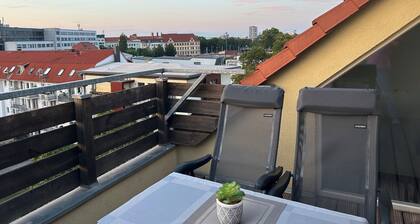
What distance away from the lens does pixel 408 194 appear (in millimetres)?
3023

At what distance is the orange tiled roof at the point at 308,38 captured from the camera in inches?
103

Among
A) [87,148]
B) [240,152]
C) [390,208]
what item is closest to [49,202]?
[87,148]

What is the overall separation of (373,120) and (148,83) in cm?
224

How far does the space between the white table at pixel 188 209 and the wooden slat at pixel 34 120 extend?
100 cm

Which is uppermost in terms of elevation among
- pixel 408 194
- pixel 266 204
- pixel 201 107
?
pixel 201 107

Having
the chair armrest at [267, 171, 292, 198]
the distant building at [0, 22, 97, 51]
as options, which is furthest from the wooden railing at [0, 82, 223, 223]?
the distant building at [0, 22, 97, 51]

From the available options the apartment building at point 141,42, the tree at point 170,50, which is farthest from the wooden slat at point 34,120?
the apartment building at point 141,42

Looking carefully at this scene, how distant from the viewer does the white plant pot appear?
1.46 m

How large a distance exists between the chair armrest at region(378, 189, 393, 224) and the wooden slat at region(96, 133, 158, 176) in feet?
7.01

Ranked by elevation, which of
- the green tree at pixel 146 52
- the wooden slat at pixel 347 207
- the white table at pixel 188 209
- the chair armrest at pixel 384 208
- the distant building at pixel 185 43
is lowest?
the wooden slat at pixel 347 207

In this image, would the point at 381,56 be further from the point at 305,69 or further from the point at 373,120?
the point at 373,120

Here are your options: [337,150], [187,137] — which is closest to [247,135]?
[337,150]

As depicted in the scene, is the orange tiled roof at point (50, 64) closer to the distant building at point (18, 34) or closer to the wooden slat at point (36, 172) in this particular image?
the distant building at point (18, 34)

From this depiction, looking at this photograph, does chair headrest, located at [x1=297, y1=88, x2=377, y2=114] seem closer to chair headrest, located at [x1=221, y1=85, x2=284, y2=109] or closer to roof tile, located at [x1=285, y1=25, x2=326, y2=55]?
chair headrest, located at [x1=221, y1=85, x2=284, y2=109]
